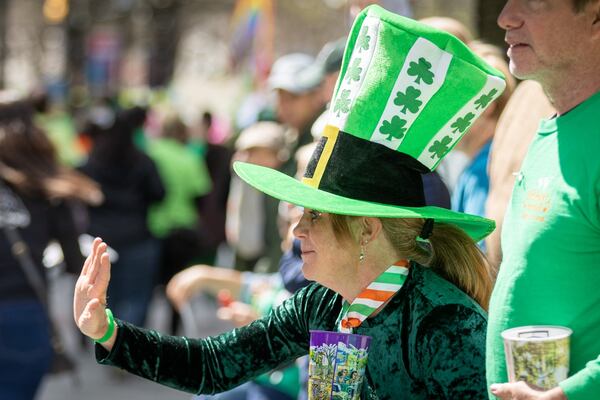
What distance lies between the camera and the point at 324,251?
9.21 ft

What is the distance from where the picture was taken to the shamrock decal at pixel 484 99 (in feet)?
9.11

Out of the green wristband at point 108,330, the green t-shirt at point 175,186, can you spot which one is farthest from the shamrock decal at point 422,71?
the green t-shirt at point 175,186

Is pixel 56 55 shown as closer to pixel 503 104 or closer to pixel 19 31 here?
pixel 19 31

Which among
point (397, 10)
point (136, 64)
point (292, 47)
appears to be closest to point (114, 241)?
point (397, 10)

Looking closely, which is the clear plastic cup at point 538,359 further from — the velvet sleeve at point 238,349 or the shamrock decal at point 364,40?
the shamrock decal at point 364,40

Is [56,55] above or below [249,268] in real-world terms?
below

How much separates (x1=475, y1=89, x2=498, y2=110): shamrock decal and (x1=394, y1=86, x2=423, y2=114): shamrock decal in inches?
5.7

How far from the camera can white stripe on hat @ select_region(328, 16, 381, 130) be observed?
277cm

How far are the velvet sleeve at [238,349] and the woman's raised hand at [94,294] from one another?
0.14 m

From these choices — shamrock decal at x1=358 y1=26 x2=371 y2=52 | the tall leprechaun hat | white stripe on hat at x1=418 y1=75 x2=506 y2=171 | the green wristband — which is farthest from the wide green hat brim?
the green wristband

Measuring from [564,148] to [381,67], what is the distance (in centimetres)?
49

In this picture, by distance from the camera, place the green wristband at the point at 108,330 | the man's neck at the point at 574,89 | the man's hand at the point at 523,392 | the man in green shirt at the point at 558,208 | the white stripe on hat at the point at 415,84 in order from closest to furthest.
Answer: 1. the man's hand at the point at 523,392
2. the man in green shirt at the point at 558,208
3. the man's neck at the point at 574,89
4. the white stripe on hat at the point at 415,84
5. the green wristband at the point at 108,330

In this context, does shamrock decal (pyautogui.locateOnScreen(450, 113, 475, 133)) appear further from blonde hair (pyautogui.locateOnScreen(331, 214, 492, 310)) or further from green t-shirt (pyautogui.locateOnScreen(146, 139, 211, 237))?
green t-shirt (pyautogui.locateOnScreen(146, 139, 211, 237))

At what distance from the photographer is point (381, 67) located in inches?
108
